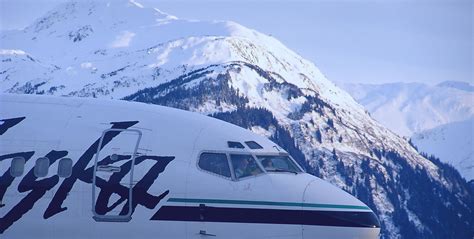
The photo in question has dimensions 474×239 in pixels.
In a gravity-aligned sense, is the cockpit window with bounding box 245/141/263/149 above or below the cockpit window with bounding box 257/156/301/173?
above

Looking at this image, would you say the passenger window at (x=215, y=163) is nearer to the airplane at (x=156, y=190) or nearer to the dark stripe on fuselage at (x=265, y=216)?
the airplane at (x=156, y=190)

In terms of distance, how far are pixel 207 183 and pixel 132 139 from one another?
2.40 meters

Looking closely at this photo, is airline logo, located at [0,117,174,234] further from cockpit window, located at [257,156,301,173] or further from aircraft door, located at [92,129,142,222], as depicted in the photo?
cockpit window, located at [257,156,301,173]

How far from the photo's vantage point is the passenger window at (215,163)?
17.6 m

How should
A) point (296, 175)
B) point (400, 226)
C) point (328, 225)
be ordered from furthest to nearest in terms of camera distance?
point (400, 226), point (296, 175), point (328, 225)

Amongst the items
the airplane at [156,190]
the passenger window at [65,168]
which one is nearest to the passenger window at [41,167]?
the airplane at [156,190]

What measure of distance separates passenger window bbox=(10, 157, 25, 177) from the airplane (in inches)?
1.0

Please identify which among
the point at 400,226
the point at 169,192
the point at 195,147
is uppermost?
the point at 195,147

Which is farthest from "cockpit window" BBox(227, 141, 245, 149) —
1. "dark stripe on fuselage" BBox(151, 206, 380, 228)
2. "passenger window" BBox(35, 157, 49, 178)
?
"passenger window" BBox(35, 157, 49, 178)

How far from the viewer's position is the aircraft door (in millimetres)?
17188

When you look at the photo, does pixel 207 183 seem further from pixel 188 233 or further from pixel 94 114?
pixel 94 114

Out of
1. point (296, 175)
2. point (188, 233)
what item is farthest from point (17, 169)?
point (296, 175)

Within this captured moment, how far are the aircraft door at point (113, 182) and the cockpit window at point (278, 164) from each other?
3415 millimetres

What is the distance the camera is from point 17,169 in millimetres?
17812
